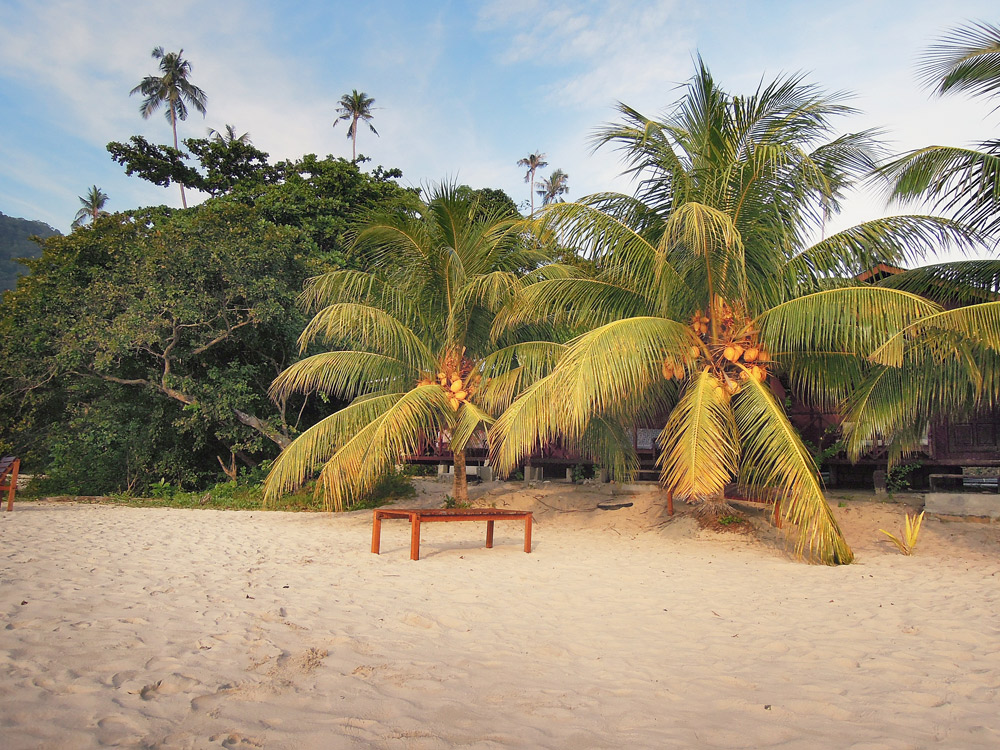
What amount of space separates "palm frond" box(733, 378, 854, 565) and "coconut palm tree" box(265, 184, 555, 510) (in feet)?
10.9

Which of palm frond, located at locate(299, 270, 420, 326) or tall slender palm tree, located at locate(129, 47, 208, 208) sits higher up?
tall slender palm tree, located at locate(129, 47, 208, 208)

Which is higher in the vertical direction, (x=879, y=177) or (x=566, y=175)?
(x=566, y=175)

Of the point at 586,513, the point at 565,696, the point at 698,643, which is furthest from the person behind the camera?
the point at 586,513

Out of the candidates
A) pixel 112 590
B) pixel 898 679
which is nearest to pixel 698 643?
pixel 898 679

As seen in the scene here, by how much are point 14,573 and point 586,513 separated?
840 centimetres

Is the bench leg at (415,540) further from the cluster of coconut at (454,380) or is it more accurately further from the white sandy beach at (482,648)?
the cluster of coconut at (454,380)

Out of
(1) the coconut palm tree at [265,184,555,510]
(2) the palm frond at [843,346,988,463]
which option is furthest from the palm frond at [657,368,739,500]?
(1) the coconut palm tree at [265,184,555,510]

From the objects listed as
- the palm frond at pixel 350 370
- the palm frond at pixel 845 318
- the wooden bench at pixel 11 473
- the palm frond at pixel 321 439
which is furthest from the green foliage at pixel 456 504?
the wooden bench at pixel 11 473

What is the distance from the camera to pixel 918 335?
24.5 ft

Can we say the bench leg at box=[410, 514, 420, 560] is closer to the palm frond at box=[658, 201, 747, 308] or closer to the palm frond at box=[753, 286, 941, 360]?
the palm frond at box=[658, 201, 747, 308]

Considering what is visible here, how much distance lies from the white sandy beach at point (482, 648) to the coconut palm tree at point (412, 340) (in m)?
2.16

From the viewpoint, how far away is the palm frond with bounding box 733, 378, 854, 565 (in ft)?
23.4

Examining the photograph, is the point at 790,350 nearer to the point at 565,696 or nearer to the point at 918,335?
the point at 918,335

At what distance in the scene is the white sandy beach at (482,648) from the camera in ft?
8.78
